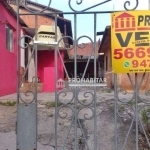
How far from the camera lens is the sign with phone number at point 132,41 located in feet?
6.61

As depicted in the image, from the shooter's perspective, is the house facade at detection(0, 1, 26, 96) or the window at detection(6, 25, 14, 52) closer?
the house facade at detection(0, 1, 26, 96)

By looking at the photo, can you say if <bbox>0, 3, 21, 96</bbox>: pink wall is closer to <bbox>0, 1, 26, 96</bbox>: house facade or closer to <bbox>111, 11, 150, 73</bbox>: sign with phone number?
<bbox>0, 1, 26, 96</bbox>: house facade

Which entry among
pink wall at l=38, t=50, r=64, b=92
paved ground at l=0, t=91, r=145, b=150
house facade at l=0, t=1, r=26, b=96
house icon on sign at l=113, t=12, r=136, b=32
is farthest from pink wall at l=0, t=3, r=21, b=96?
house icon on sign at l=113, t=12, r=136, b=32

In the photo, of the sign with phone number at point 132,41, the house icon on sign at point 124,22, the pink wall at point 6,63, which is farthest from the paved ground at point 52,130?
the pink wall at point 6,63

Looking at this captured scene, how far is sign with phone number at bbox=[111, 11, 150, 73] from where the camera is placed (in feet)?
6.61

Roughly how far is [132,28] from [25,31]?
9.01 m

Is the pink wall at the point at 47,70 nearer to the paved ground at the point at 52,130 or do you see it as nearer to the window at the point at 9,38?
the window at the point at 9,38

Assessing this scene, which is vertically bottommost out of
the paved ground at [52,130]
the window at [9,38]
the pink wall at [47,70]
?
the paved ground at [52,130]

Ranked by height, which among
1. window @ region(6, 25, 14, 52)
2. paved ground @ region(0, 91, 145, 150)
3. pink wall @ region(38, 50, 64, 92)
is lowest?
paved ground @ region(0, 91, 145, 150)

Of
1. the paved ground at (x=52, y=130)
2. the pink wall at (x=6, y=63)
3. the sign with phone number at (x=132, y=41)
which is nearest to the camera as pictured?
the sign with phone number at (x=132, y=41)

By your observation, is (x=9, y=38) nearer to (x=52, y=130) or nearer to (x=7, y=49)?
(x=7, y=49)

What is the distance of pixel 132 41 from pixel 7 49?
684 cm

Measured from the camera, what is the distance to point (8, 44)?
27.5 ft

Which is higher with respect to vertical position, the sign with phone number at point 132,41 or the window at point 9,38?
the window at point 9,38
